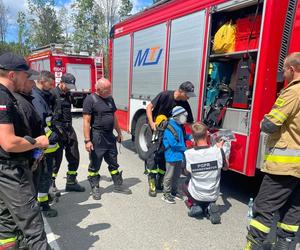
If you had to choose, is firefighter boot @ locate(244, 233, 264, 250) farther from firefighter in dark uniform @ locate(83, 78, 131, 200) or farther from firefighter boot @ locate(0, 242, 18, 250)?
firefighter in dark uniform @ locate(83, 78, 131, 200)

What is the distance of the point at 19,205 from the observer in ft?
7.18

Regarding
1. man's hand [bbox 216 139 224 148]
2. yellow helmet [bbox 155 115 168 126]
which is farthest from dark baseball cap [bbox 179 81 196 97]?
man's hand [bbox 216 139 224 148]

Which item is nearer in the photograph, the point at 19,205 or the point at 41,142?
the point at 19,205

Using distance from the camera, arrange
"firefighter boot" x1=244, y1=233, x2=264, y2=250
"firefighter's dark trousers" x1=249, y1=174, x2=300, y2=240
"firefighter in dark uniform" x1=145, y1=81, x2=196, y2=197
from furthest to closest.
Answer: "firefighter in dark uniform" x1=145, y1=81, x2=196, y2=197 < "firefighter boot" x1=244, y1=233, x2=264, y2=250 < "firefighter's dark trousers" x1=249, y1=174, x2=300, y2=240

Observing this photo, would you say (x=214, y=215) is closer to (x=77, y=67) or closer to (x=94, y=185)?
(x=94, y=185)

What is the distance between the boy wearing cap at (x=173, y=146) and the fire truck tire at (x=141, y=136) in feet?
6.48

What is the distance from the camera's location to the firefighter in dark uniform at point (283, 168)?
2469mm

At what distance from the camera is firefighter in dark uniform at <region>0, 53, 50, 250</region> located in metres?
2.09

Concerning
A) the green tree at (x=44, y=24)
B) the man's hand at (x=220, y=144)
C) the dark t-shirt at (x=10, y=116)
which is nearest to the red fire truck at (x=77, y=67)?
the man's hand at (x=220, y=144)

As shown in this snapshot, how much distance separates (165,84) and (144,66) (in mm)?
908

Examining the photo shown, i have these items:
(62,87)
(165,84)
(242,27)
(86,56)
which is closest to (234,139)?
(242,27)

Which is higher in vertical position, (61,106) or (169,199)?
(61,106)

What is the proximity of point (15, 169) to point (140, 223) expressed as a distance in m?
1.77

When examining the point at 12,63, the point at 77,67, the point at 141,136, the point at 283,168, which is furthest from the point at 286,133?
the point at 77,67
